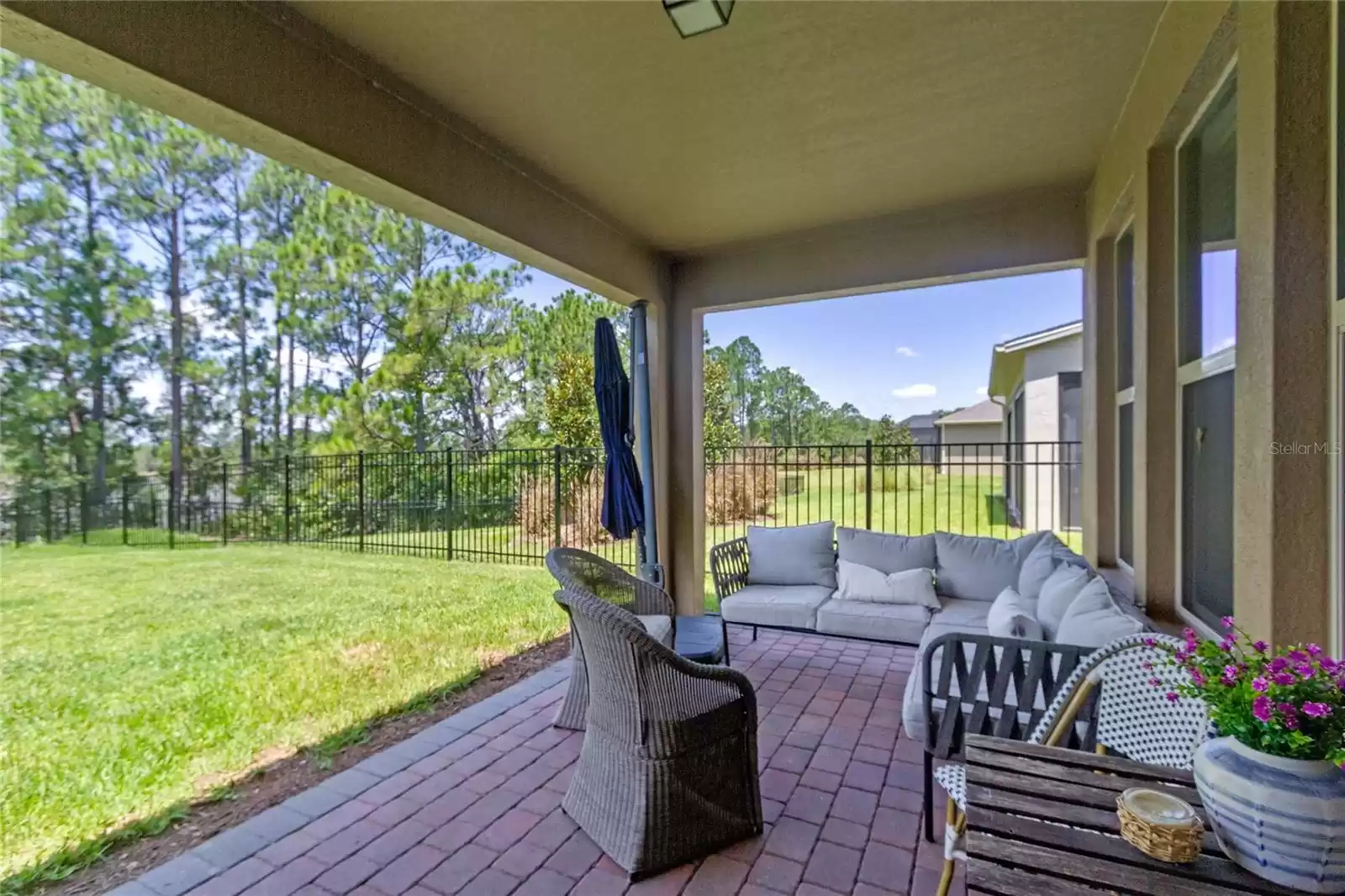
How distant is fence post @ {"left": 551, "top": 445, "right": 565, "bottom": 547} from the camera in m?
6.27

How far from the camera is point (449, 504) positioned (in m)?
6.82

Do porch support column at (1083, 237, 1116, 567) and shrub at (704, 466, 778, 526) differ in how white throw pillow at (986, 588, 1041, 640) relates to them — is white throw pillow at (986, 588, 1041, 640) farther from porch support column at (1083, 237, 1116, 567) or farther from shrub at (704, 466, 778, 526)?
shrub at (704, 466, 778, 526)

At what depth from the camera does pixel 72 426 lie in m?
3.81

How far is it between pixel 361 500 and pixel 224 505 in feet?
4.45

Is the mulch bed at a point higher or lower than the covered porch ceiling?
lower

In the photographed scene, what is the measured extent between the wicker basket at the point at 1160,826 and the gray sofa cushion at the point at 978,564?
9.87 ft

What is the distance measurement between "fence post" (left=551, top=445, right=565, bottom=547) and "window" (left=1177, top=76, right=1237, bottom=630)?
513 cm

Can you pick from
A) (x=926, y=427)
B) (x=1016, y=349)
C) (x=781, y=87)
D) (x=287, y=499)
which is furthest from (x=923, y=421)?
(x=287, y=499)

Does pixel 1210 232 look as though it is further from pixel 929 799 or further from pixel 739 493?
pixel 739 493

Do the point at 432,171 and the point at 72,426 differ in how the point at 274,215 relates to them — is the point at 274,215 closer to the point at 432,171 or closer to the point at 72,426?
the point at 72,426

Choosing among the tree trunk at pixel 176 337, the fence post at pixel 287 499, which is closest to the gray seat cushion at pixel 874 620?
the tree trunk at pixel 176 337

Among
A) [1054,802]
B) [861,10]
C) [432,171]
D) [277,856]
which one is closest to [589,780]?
[277,856]

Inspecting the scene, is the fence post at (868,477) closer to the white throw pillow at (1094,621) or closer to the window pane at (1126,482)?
the window pane at (1126,482)

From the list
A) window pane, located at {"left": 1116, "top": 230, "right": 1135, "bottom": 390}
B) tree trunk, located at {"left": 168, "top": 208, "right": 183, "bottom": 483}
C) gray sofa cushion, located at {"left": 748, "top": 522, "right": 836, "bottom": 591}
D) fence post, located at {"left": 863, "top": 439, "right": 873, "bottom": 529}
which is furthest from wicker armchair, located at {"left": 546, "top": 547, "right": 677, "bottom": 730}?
tree trunk, located at {"left": 168, "top": 208, "right": 183, "bottom": 483}
